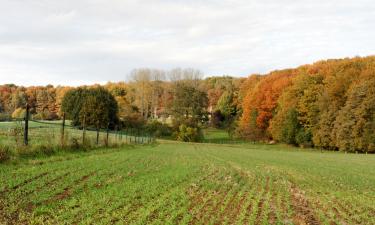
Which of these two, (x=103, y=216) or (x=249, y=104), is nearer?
(x=103, y=216)

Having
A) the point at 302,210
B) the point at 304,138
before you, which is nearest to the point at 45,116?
the point at 304,138

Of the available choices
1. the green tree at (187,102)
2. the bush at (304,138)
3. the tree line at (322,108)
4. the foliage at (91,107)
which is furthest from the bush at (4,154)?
the green tree at (187,102)

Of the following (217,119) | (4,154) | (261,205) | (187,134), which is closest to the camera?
(261,205)

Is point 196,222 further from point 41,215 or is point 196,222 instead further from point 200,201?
point 41,215

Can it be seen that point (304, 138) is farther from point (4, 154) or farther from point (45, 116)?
point (45, 116)

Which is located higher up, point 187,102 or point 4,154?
point 187,102

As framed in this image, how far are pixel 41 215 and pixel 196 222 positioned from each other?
3.24 metres

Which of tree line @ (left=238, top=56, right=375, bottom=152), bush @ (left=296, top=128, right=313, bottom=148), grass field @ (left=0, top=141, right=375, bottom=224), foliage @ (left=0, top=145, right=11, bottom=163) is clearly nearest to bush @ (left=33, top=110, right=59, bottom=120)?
tree line @ (left=238, top=56, right=375, bottom=152)

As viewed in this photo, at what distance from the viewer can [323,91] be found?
63.2 metres

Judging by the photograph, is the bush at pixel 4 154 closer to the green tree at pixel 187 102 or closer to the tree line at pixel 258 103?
the tree line at pixel 258 103

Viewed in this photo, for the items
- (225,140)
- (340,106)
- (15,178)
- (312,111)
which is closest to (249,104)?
(225,140)

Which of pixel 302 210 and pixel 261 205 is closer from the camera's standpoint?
pixel 302 210

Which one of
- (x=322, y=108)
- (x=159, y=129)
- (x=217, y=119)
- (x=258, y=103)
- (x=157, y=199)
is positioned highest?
(x=258, y=103)

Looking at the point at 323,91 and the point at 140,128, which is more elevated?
the point at 323,91
